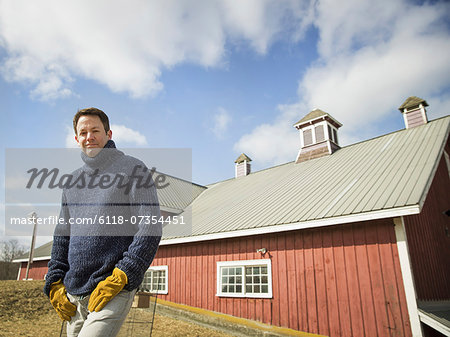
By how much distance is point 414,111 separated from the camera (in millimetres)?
12797

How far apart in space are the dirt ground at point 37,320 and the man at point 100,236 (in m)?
3.90

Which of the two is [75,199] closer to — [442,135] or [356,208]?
[356,208]

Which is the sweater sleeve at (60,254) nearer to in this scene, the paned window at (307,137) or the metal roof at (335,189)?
the metal roof at (335,189)

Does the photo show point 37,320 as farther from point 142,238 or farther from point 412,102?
point 412,102

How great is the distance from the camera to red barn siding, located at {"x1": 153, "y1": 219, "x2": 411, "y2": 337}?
7077 mm

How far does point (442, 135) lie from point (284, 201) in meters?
5.46

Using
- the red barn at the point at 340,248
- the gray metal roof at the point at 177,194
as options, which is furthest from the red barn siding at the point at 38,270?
the red barn at the point at 340,248

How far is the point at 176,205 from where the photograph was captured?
17172 millimetres

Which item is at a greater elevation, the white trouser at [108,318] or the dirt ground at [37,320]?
the white trouser at [108,318]

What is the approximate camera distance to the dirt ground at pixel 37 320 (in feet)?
23.8

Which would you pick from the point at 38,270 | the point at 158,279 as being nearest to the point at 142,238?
the point at 158,279

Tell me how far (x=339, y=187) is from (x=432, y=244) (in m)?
2.76

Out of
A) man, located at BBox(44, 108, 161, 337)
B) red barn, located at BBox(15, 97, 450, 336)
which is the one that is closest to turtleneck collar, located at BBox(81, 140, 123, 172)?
man, located at BBox(44, 108, 161, 337)

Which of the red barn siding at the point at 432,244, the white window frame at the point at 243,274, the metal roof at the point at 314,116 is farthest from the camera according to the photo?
the metal roof at the point at 314,116
